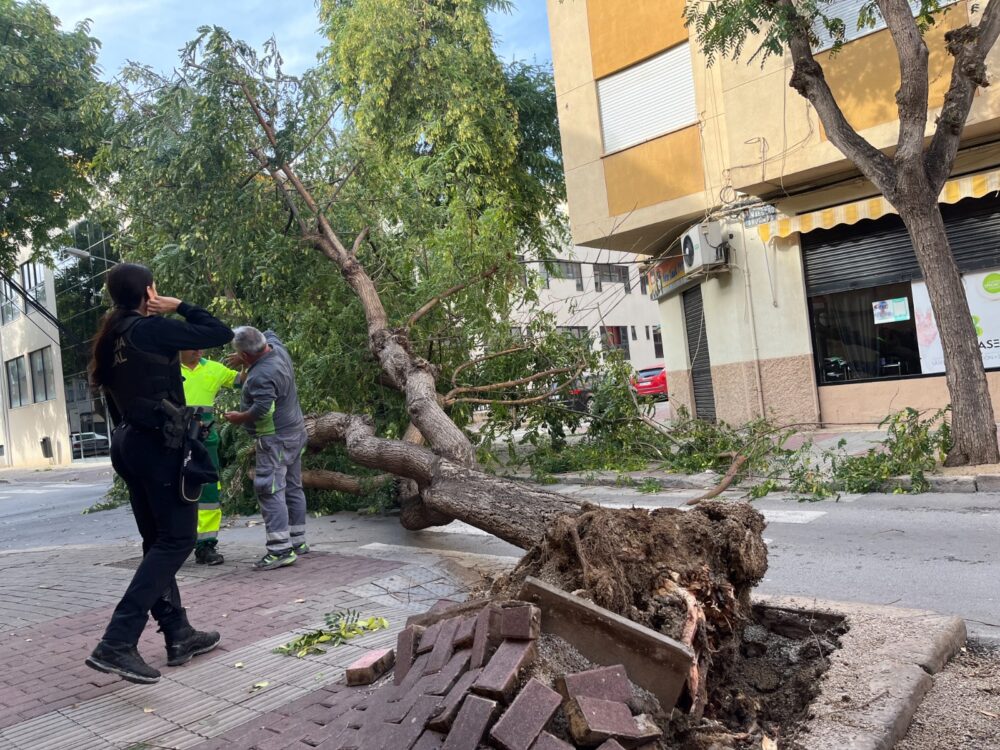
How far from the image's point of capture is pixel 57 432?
113ft

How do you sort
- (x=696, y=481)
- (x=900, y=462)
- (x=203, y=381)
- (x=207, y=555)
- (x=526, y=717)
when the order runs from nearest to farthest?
1. (x=526, y=717)
2. (x=203, y=381)
3. (x=207, y=555)
4. (x=900, y=462)
5. (x=696, y=481)

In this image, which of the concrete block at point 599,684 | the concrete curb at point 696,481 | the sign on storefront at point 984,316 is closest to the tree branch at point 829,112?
the concrete curb at point 696,481

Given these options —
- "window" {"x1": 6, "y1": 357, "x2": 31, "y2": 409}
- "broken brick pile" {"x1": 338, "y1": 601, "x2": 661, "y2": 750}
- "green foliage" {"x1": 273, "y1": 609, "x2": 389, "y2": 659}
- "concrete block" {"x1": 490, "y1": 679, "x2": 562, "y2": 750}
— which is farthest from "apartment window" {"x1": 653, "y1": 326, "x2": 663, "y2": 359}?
"concrete block" {"x1": 490, "y1": 679, "x2": 562, "y2": 750}

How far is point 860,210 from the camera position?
463 inches

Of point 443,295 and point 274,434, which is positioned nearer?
point 274,434

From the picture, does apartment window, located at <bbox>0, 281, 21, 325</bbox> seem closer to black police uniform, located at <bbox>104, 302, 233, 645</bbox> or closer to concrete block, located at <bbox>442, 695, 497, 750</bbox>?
black police uniform, located at <bbox>104, 302, 233, 645</bbox>

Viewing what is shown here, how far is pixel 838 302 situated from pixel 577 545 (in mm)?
11307

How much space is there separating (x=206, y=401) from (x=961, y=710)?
5559mm

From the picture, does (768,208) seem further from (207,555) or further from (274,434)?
(207,555)

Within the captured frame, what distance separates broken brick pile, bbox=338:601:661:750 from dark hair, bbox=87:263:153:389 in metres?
2.21

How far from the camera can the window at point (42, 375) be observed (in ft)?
115

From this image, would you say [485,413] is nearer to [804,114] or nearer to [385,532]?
[385,532]

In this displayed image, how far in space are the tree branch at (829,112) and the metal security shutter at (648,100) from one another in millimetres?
4986

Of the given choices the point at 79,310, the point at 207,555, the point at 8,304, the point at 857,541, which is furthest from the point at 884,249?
the point at 8,304
